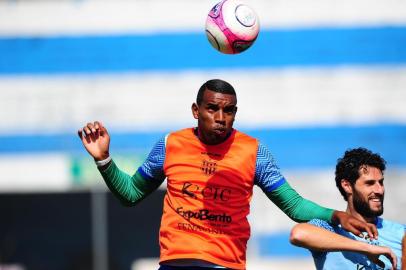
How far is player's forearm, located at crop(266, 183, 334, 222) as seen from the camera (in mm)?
5074

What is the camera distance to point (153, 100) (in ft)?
36.6

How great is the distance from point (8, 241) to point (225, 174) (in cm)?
663

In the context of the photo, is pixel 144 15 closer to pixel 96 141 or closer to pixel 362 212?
pixel 96 141

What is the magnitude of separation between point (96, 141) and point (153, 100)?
597 cm

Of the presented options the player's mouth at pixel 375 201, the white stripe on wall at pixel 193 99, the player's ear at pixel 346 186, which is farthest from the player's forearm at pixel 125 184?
the white stripe on wall at pixel 193 99

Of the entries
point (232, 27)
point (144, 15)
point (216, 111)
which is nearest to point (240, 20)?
point (232, 27)

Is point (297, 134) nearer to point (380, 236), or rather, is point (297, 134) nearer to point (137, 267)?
point (137, 267)

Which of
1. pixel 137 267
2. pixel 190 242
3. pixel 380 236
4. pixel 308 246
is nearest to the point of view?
pixel 308 246

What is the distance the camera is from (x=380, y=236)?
539cm

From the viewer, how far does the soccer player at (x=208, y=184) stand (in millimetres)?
4941

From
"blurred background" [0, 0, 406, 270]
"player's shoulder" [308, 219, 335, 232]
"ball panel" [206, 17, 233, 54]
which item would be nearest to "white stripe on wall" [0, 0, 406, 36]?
"blurred background" [0, 0, 406, 270]

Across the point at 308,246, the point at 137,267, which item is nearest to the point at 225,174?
the point at 308,246

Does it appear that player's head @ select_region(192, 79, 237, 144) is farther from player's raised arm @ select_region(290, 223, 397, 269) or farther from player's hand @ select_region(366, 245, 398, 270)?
player's hand @ select_region(366, 245, 398, 270)

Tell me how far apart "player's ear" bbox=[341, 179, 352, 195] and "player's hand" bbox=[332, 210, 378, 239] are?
0.67 meters
